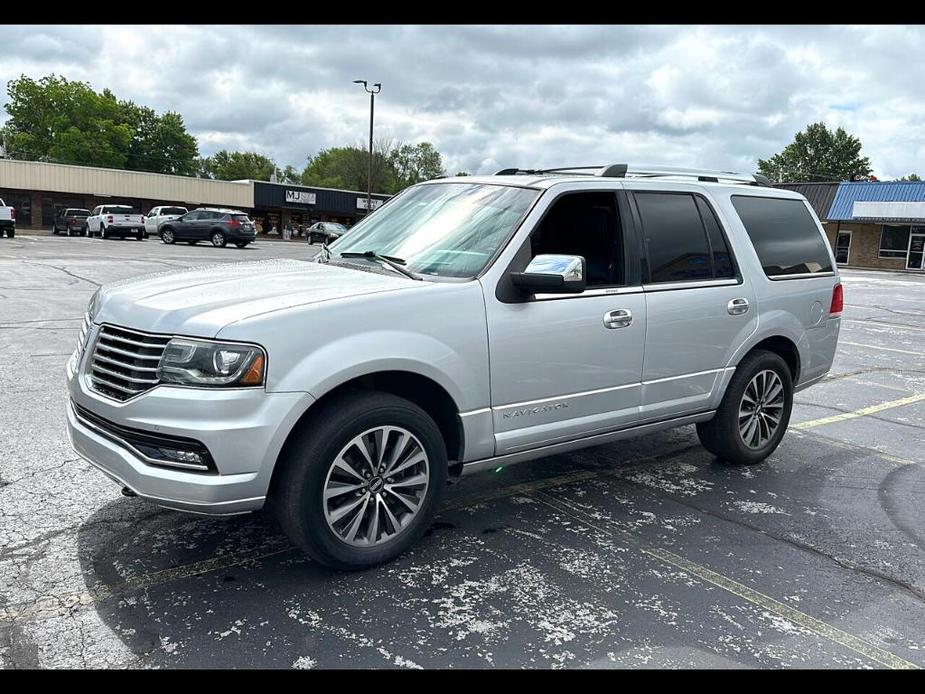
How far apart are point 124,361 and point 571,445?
2365mm

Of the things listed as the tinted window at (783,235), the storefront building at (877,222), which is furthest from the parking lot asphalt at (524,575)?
the storefront building at (877,222)

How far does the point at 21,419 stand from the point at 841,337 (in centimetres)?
1166

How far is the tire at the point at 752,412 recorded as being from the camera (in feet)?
16.7

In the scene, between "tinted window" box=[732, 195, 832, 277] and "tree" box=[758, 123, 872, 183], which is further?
"tree" box=[758, 123, 872, 183]

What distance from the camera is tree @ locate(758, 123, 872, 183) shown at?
304 feet

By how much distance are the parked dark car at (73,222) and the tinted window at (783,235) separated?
136 feet

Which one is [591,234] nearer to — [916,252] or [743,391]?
[743,391]

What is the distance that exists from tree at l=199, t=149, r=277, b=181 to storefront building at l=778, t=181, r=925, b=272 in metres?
94.3

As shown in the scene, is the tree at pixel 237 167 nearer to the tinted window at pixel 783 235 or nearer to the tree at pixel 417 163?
the tree at pixel 417 163

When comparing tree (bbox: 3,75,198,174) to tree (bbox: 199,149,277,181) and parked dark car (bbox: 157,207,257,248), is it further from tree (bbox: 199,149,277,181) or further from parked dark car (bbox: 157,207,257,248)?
parked dark car (bbox: 157,207,257,248)

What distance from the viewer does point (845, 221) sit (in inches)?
1734

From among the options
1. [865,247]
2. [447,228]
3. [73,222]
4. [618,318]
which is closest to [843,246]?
[865,247]

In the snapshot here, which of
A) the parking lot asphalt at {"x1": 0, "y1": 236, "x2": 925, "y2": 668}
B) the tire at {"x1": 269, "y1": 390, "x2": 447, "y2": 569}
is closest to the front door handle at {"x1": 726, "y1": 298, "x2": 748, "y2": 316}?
the parking lot asphalt at {"x1": 0, "y1": 236, "x2": 925, "y2": 668}
